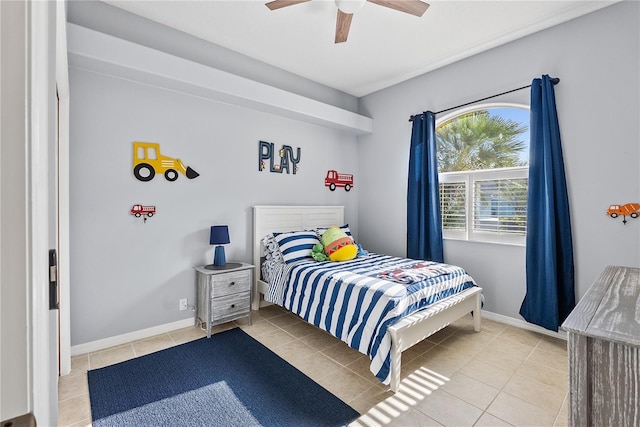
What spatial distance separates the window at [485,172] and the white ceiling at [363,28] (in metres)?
0.73

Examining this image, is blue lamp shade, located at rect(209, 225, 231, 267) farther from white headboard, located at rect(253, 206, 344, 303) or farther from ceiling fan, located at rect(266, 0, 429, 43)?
ceiling fan, located at rect(266, 0, 429, 43)

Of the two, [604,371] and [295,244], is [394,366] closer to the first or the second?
[604,371]

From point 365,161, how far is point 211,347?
126 inches

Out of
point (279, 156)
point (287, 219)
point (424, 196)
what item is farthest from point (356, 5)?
point (287, 219)

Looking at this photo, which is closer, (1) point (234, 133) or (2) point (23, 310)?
(2) point (23, 310)

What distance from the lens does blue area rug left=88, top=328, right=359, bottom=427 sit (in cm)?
179

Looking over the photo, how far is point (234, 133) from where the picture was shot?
11.1ft

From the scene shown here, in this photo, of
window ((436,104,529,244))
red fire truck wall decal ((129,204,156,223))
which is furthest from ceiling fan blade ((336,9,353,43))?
red fire truck wall decal ((129,204,156,223))

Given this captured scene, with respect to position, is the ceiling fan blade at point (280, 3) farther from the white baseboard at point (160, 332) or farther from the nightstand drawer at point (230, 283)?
the white baseboard at point (160, 332)

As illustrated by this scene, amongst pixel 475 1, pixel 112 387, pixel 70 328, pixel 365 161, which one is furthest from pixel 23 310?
pixel 365 161

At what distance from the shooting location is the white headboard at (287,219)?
351 centimetres

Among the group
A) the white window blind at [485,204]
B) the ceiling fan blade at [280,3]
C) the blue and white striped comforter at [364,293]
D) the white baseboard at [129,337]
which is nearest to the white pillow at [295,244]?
the blue and white striped comforter at [364,293]

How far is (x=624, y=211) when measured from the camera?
247cm

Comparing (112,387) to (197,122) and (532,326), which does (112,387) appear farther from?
(532,326)
